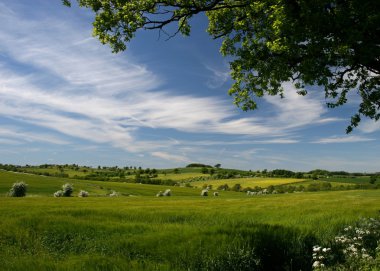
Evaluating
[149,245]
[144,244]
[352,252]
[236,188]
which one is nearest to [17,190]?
[144,244]

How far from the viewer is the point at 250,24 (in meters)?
23.1

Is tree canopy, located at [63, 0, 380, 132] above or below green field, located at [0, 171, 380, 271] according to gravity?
above

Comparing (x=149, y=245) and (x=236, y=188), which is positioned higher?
(x=236, y=188)

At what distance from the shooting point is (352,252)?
1344cm

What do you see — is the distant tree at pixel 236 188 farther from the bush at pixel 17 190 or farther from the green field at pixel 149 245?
the green field at pixel 149 245

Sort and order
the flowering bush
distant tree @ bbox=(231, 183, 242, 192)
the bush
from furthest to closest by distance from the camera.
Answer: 1. distant tree @ bbox=(231, 183, 242, 192)
2. the bush
3. the flowering bush

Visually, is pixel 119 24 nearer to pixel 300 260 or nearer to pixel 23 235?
pixel 23 235

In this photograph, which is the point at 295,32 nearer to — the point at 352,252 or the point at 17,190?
the point at 352,252

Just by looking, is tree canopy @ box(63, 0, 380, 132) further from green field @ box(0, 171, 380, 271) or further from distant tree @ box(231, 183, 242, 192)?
distant tree @ box(231, 183, 242, 192)

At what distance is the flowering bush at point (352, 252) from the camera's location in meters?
11.6

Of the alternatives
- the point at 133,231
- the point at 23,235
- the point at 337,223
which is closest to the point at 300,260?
the point at 337,223

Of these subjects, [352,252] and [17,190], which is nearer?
[352,252]

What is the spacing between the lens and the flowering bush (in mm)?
11648

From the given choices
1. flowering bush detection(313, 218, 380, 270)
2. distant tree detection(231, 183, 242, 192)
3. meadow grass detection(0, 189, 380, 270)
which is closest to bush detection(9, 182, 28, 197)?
meadow grass detection(0, 189, 380, 270)
